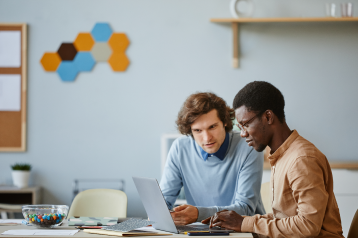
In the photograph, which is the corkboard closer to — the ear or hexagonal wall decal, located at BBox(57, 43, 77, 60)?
hexagonal wall decal, located at BBox(57, 43, 77, 60)

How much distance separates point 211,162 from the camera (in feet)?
6.15

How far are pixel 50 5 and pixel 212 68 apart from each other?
151 centimetres

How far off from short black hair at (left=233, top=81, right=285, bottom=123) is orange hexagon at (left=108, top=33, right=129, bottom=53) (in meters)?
2.16

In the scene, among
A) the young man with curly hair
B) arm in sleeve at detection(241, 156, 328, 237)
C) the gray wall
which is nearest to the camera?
arm in sleeve at detection(241, 156, 328, 237)

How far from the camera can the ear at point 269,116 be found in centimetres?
133

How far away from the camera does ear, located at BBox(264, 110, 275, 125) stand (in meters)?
1.33

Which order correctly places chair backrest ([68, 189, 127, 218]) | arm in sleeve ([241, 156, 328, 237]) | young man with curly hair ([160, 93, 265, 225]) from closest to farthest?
arm in sleeve ([241, 156, 328, 237])
young man with curly hair ([160, 93, 265, 225])
chair backrest ([68, 189, 127, 218])

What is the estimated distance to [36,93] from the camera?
133 inches

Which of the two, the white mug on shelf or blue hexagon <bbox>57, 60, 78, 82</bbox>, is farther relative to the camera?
blue hexagon <bbox>57, 60, 78, 82</bbox>

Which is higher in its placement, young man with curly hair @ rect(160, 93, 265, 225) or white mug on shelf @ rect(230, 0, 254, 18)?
white mug on shelf @ rect(230, 0, 254, 18)

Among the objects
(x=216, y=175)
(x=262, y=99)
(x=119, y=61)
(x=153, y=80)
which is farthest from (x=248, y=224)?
(x=119, y=61)

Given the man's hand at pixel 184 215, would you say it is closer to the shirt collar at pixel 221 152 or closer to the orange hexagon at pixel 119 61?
the shirt collar at pixel 221 152

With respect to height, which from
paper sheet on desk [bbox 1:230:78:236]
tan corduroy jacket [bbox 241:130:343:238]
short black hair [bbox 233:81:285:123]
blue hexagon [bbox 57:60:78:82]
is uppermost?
blue hexagon [bbox 57:60:78:82]

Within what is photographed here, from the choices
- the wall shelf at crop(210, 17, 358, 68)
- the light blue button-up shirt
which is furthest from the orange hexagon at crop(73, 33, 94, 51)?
the light blue button-up shirt
